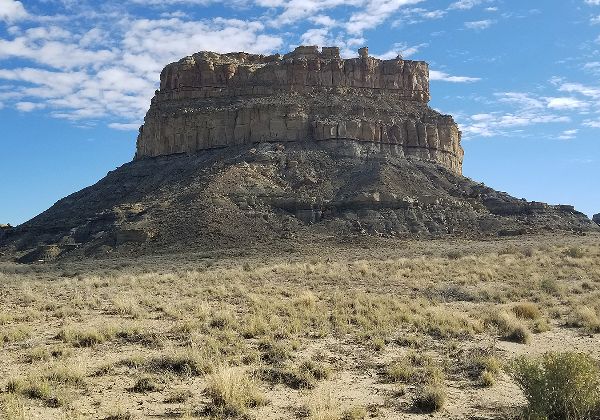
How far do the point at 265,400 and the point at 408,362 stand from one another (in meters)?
3.38

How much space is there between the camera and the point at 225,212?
5466 centimetres

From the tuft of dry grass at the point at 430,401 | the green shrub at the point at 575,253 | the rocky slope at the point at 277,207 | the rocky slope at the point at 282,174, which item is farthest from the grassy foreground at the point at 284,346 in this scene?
the rocky slope at the point at 282,174

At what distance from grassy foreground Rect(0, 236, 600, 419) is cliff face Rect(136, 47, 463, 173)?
48057 millimetres

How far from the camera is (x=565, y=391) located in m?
7.07

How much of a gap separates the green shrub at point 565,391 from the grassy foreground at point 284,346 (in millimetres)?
150

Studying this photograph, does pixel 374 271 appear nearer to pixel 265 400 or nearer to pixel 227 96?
pixel 265 400

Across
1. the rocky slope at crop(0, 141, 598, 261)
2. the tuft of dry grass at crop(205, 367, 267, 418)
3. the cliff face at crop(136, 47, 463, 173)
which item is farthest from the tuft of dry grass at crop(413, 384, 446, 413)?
the cliff face at crop(136, 47, 463, 173)

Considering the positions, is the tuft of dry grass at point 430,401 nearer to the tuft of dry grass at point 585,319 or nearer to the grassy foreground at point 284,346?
the grassy foreground at point 284,346

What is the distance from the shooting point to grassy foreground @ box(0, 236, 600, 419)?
26.7ft

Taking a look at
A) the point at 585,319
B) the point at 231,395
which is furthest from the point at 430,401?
the point at 585,319

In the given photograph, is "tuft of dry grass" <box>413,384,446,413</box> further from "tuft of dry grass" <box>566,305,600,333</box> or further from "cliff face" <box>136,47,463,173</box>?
"cliff face" <box>136,47,463,173</box>

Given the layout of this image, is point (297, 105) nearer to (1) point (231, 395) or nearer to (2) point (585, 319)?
(2) point (585, 319)

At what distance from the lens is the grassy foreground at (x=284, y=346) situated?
26.7 ft

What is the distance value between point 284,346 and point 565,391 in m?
5.98
